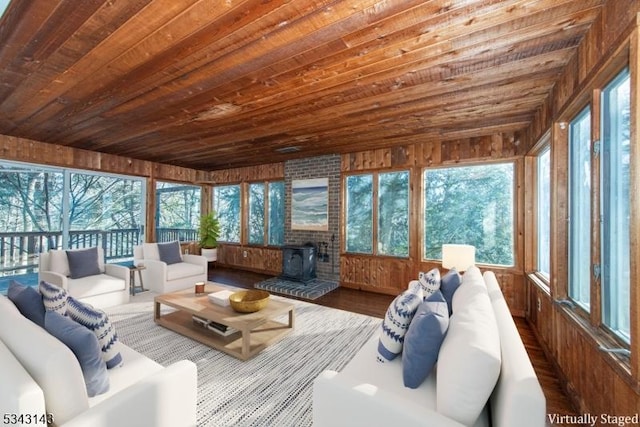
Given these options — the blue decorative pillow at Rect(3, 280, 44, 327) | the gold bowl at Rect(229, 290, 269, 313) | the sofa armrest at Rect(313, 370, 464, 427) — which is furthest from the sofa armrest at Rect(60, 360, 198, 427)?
the gold bowl at Rect(229, 290, 269, 313)

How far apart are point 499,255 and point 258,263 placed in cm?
479

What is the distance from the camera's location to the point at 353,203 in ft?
17.1

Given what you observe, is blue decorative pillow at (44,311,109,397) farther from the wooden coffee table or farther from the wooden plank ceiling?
the wooden plank ceiling

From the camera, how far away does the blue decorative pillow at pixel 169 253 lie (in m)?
4.70

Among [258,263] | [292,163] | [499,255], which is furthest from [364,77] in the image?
[258,263]

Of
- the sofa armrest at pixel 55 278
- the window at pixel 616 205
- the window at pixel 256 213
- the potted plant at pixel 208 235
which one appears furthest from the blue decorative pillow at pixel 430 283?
the potted plant at pixel 208 235

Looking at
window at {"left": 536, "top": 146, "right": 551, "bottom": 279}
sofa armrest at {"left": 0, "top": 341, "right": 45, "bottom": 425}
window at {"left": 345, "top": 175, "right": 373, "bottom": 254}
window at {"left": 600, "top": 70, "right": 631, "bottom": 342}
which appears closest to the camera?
sofa armrest at {"left": 0, "top": 341, "right": 45, "bottom": 425}

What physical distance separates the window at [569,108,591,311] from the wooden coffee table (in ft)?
8.18

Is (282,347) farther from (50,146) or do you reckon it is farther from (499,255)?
(50,146)

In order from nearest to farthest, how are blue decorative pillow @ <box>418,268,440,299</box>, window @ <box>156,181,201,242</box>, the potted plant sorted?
blue decorative pillow @ <box>418,268,440,299</box>
window @ <box>156,181,201,242</box>
the potted plant

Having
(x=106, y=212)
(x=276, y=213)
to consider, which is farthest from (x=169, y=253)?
(x=276, y=213)

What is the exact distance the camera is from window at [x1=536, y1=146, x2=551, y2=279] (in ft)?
10.2

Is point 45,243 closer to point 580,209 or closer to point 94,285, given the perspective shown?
point 94,285

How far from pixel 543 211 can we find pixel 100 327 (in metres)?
4.33
